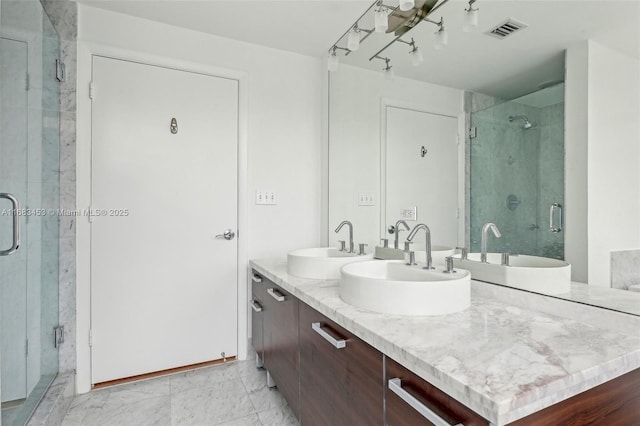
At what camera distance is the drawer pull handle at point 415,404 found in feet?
2.42

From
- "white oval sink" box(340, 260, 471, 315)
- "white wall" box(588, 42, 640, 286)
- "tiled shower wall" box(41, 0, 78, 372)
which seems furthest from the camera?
"tiled shower wall" box(41, 0, 78, 372)

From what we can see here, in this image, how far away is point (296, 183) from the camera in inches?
101

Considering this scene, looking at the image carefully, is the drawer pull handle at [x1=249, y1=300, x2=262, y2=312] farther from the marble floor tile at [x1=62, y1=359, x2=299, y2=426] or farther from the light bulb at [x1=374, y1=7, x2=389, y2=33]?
the light bulb at [x1=374, y1=7, x2=389, y2=33]

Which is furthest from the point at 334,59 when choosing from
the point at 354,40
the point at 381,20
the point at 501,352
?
the point at 501,352

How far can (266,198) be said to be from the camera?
8.07 feet

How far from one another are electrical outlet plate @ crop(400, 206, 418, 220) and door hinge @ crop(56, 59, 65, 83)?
2.05 metres

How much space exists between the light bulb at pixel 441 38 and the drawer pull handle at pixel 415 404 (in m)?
1.42

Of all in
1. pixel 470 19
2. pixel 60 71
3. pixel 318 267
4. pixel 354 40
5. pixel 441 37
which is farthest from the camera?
pixel 354 40

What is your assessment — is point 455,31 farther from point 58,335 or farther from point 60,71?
point 58,335

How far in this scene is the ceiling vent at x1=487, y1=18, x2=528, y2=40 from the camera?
3.96 feet

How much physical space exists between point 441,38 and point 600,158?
88 cm

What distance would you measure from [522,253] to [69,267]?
7.59 feet

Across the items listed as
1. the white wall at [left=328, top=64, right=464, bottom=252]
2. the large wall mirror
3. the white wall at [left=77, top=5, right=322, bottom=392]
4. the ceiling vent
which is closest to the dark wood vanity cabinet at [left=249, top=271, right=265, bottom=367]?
the white wall at [left=77, top=5, right=322, bottom=392]

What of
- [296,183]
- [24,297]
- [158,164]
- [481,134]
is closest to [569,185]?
[481,134]
